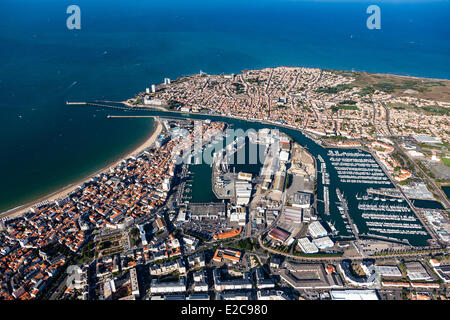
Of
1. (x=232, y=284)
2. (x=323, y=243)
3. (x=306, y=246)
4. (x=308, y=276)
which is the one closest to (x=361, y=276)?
(x=323, y=243)

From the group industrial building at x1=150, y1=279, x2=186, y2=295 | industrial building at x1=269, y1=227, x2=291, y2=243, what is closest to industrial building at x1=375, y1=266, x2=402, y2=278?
industrial building at x1=269, y1=227, x2=291, y2=243

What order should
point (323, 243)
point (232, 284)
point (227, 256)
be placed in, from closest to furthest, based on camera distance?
point (232, 284)
point (227, 256)
point (323, 243)

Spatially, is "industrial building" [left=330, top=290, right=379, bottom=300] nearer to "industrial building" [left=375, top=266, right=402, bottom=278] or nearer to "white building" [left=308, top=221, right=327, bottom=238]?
"industrial building" [left=375, top=266, right=402, bottom=278]

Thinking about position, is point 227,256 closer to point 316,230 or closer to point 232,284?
→ point 232,284

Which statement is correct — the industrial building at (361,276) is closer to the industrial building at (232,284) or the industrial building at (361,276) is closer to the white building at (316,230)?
the white building at (316,230)

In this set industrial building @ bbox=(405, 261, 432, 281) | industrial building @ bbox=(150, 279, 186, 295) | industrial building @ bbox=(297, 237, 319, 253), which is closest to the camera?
industrial building @ bbox=(150, 279, 186, 295)

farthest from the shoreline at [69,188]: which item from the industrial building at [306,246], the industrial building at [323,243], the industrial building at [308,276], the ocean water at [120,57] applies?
the industrial building at [323,243]

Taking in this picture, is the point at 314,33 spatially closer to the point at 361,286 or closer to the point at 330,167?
the point at 330,167
